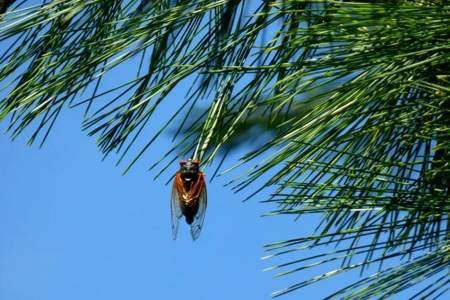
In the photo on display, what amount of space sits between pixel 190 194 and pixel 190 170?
29mm

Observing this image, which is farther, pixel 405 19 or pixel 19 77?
pixel 19 77

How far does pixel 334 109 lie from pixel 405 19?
104 millimetres

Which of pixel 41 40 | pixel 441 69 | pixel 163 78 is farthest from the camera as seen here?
pixel 41 40

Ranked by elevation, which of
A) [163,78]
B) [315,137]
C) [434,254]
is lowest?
[434,254]

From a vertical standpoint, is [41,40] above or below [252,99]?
above

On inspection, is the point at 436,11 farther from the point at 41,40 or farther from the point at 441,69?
the point at 41,40

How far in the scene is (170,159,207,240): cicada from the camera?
897 mm

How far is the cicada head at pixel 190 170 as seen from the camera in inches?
35.3

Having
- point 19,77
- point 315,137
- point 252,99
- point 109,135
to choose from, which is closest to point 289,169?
point 315,137

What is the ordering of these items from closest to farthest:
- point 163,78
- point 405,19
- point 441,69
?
1. point 405,19
2. point 441,69
3. point 163,78

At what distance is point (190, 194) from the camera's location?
35.9 inches

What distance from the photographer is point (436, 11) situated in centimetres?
76

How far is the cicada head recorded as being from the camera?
2.94 ft

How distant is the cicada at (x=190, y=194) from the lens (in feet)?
2.94
